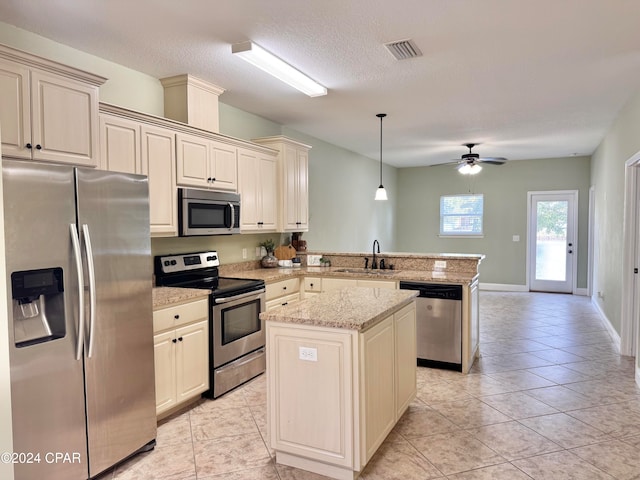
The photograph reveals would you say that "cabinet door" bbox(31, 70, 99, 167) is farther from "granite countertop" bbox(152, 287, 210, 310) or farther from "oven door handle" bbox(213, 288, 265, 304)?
"oven door handle" bbox(213, 288, 265, 304)

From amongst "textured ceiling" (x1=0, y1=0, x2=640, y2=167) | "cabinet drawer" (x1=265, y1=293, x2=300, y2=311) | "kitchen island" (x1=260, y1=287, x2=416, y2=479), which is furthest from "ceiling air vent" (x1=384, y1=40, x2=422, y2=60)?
"cabinet drawer" (x1=265, y1=293, x2=300, y2=311)

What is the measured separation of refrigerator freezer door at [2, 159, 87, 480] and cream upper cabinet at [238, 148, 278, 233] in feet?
7.21

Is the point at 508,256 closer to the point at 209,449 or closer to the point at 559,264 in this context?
the point at 559,264

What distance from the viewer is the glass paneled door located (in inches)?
328

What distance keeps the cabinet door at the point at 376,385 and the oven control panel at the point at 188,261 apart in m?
2.01

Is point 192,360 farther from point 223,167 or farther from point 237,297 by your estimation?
point 223,167

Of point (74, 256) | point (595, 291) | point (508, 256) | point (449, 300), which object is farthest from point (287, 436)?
point (508, 256)

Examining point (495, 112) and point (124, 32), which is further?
point (495, 112)

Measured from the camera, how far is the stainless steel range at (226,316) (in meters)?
3.38

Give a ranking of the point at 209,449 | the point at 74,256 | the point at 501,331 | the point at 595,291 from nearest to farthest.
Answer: the point at 74,256 → the point at 209,449 → the point at 501,331 → the point at 595,291

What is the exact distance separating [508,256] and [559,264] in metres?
0.93

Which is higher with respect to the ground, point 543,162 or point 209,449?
point 543,162

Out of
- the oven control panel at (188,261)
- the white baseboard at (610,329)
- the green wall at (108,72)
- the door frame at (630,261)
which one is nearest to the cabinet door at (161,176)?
the oven control panel at (188,261)

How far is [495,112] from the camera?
16.2ft
